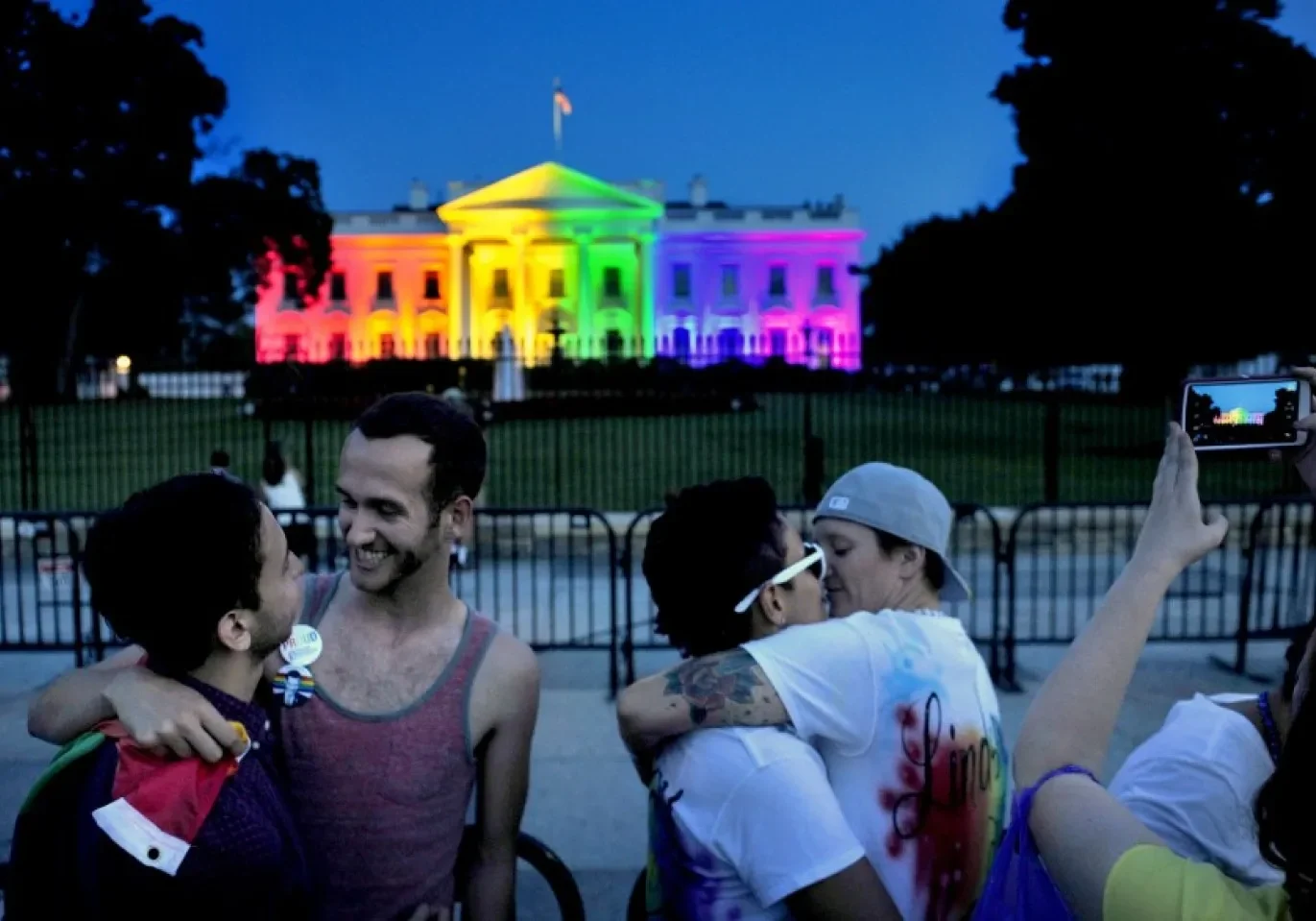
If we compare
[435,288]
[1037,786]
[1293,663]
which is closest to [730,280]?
[435,288]

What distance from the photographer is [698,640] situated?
2.21 metres

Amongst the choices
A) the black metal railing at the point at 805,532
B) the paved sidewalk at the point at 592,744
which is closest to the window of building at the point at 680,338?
the black metal railing at the point at 805,532

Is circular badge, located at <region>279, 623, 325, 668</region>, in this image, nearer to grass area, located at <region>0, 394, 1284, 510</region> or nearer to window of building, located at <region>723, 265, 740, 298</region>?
grass area, located at <region>0, 394, 1284, 510</region>

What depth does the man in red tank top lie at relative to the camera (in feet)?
7.18

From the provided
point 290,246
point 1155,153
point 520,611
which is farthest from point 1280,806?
point 290,246

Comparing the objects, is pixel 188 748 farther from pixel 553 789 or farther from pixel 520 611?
pixel 520 611

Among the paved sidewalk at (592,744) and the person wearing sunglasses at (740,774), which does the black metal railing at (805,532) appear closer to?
the paved sidewalk at (592,744)

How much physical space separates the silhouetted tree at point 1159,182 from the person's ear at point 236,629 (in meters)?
24.1

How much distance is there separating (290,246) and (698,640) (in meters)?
47.8

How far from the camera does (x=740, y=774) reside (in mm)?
1944

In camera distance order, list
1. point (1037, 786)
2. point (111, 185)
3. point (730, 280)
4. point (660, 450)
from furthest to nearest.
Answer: point (730, 280) → point (111, 185) → point (660, 450) → point (1037, 786)

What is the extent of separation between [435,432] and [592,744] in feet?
13.3

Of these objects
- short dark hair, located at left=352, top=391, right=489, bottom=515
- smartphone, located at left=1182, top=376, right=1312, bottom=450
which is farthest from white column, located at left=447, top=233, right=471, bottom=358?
smartphone, located at left=1182, top=376, right=1312, bottom=450

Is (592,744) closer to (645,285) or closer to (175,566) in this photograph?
(175,566)
